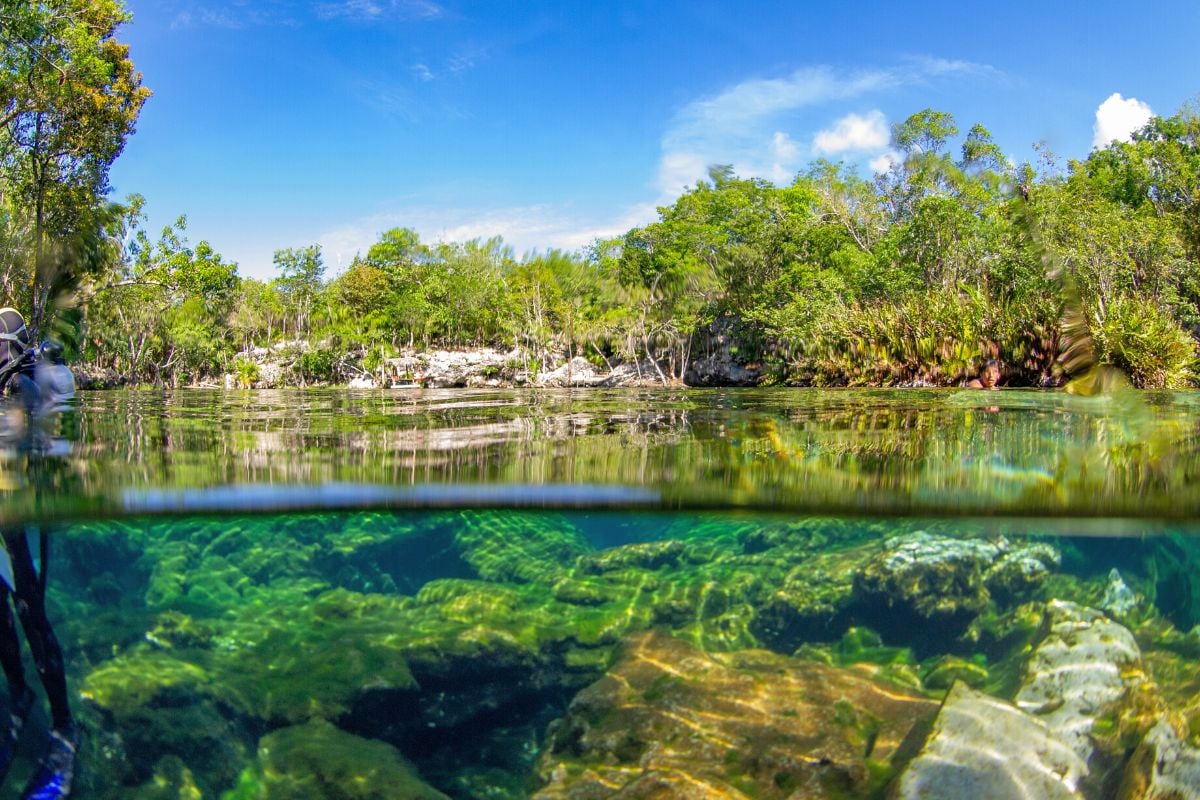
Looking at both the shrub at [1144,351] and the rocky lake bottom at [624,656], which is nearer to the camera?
the rocky lake bottom at [624,656]

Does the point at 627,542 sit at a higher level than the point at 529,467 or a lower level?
lower

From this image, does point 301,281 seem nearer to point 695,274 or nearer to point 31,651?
point 695,274

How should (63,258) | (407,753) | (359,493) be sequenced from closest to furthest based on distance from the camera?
(407,753) → (359,493) → (63,258)

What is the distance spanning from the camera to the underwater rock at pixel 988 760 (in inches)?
187

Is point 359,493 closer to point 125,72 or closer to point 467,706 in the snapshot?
point 467,706

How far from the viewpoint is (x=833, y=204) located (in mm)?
45781

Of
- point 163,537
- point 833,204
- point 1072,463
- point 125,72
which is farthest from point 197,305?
point 1072,463

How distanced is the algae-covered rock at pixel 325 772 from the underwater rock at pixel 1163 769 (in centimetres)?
481

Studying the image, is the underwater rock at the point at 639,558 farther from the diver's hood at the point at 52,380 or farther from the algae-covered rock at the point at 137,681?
the diver's hood at the point at 52,380

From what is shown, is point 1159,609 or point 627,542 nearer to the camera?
point 1159,609

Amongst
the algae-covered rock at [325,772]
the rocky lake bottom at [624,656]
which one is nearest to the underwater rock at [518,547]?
the rocky lake bottom at [624,656]

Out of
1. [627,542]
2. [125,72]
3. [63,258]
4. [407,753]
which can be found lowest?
[407,753]

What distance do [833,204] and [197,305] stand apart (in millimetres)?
39637

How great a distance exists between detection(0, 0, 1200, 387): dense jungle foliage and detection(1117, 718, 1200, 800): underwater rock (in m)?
4.12
